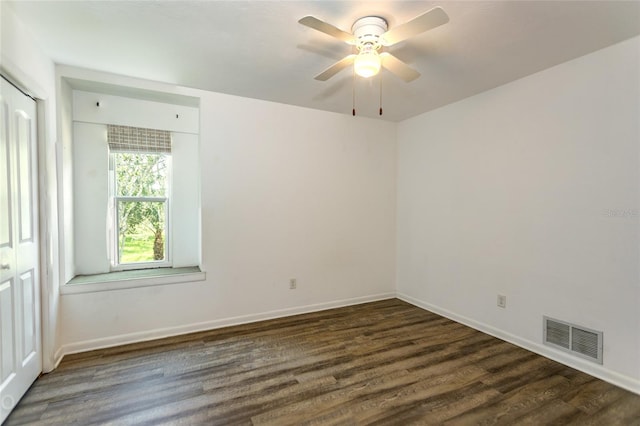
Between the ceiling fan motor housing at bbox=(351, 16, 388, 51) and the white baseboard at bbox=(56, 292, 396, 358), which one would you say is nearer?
the ceiling fan motor housing at bbox=(351, 16, 388, 51)

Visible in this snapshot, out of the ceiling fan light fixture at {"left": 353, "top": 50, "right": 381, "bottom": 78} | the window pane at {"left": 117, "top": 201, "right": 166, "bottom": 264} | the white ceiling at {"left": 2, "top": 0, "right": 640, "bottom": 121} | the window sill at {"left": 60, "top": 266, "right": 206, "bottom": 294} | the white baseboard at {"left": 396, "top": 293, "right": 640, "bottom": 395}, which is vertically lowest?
the white baseboard at {"left": 396, "top": 293, "right": 640, "bottom": 395}

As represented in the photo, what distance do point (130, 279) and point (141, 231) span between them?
25.8 inches

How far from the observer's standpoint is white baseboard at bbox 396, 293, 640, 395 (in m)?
2.15

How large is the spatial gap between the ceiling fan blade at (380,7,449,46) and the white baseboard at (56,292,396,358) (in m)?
2.91

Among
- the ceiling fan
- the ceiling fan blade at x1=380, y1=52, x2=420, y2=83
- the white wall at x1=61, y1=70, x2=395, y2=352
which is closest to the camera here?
the ceiling fan

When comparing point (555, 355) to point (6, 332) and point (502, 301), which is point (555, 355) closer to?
point (502, 301)

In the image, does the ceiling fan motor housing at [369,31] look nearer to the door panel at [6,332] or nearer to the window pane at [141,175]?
the window pane at [141,175]

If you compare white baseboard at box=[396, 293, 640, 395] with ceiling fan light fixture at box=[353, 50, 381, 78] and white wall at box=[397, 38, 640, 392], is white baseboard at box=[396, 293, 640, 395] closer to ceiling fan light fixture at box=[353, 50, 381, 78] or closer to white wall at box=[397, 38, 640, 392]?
white wall at box=[397, 38, 640, 392]

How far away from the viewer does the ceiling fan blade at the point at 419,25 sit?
1.47m

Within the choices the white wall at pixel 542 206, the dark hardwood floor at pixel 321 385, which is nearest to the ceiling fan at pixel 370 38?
the white wall at pixel 542 206

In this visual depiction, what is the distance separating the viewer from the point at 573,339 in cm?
244

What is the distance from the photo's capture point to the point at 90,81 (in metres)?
2.71

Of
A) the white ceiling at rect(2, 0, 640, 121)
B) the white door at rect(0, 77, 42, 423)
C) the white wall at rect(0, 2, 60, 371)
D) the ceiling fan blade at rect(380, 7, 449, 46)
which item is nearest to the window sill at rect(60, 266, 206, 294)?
the white wall at rect(0, 2, 60, 371)

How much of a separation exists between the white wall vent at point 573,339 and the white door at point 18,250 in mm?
3902
